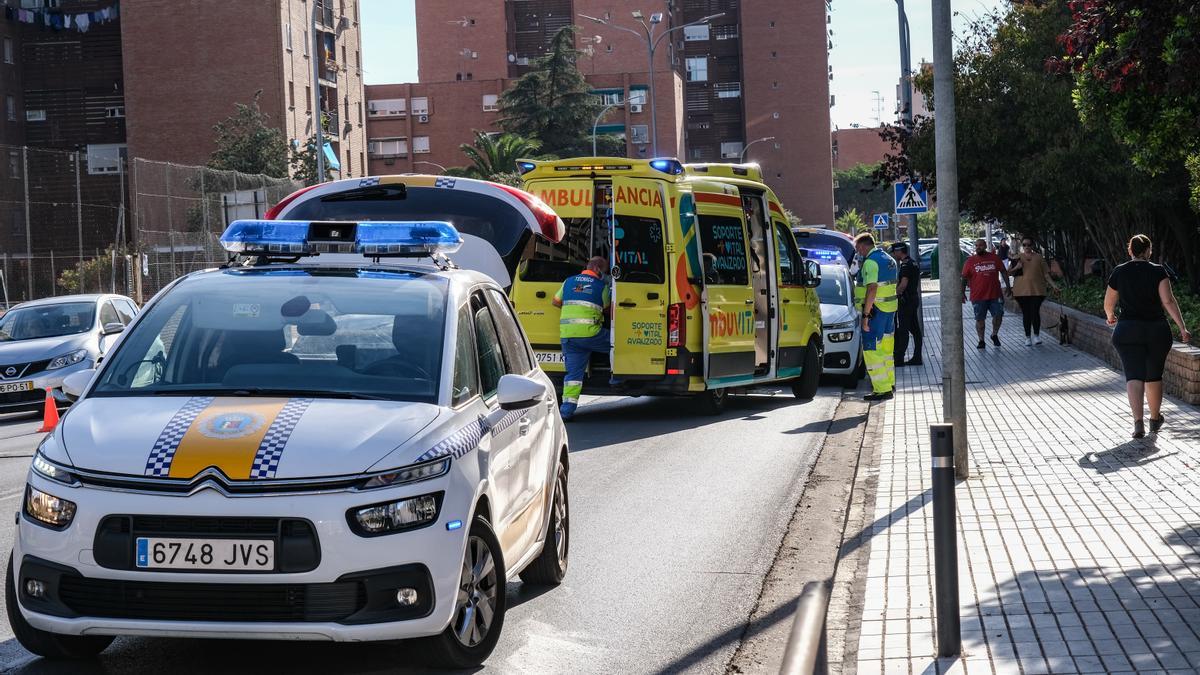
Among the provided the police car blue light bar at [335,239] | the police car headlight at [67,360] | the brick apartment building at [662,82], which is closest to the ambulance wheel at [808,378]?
the police car headlight at [67,360]

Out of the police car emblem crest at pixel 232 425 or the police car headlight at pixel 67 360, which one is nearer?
the police car emblem crest at pixel 232 425

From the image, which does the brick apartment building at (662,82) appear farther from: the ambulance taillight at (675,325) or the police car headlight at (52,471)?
the police car headlight at (52,471)

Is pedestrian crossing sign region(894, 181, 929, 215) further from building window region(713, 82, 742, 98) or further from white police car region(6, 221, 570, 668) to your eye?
building window region(713, 82, 742, 98)

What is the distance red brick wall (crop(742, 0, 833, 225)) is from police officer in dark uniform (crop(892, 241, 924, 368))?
91183 mm

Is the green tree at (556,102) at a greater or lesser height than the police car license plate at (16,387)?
greater

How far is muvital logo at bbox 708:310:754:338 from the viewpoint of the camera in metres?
16.3

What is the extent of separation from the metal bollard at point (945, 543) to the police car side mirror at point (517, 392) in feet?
5.17

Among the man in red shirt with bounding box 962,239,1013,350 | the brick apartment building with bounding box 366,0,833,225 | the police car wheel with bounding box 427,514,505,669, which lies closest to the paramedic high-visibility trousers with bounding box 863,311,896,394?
the man in red shirt with bounding box 962,239,1013,350

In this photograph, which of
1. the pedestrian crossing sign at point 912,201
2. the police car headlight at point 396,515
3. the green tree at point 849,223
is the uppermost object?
the green tree at point 849,223

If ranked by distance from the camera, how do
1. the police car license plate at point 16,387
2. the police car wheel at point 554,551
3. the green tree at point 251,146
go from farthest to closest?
the green tree at point 251,146 → the police car license plate at point 16,387 → the police car wheel at point 554,551

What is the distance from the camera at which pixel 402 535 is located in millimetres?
5410

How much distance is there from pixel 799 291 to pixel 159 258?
22692 millimetres

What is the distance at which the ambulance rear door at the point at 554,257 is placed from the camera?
1644cm

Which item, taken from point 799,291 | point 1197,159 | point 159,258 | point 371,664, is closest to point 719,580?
point 371,664
